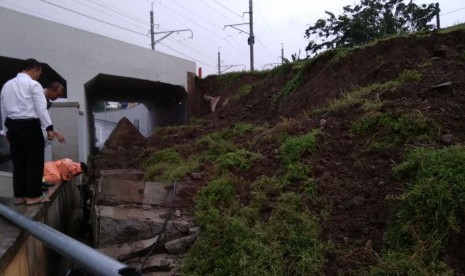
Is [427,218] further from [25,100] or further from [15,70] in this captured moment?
[15,70]

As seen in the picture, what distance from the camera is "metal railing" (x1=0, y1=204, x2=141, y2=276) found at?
6.93ft

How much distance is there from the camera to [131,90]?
1850 cm

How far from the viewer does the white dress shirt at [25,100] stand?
174 inches

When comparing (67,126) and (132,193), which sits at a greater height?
(67,126)

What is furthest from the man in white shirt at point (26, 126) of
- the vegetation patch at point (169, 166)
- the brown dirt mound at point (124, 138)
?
the brown dirt mound at point (124, 138)

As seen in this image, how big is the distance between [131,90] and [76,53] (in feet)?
20.7

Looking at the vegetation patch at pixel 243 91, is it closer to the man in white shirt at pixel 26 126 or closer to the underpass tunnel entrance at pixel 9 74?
the underpass tunnel entrance at pixel 9 74

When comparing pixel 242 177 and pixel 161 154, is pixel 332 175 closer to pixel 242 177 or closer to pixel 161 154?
pixel 242 177

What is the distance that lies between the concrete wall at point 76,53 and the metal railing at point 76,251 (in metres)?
5.68

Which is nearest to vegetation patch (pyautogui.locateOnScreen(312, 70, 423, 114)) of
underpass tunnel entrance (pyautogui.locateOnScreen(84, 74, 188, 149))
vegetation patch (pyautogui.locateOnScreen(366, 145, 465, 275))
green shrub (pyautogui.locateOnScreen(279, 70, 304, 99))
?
vegetation patch (pyautogui.locateOnScreen(366, 145, 465, 275))

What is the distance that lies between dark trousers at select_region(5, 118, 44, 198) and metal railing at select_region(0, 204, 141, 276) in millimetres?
622

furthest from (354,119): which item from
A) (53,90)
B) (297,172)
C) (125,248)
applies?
(53,90)

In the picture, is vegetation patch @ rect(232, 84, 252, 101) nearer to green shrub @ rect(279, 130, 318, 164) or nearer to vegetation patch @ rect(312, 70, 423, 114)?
vegetation patch @ rect(312, 70, 423, 114)

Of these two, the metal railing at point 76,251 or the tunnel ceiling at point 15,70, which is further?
the tunnel ceiling at point 15,70
